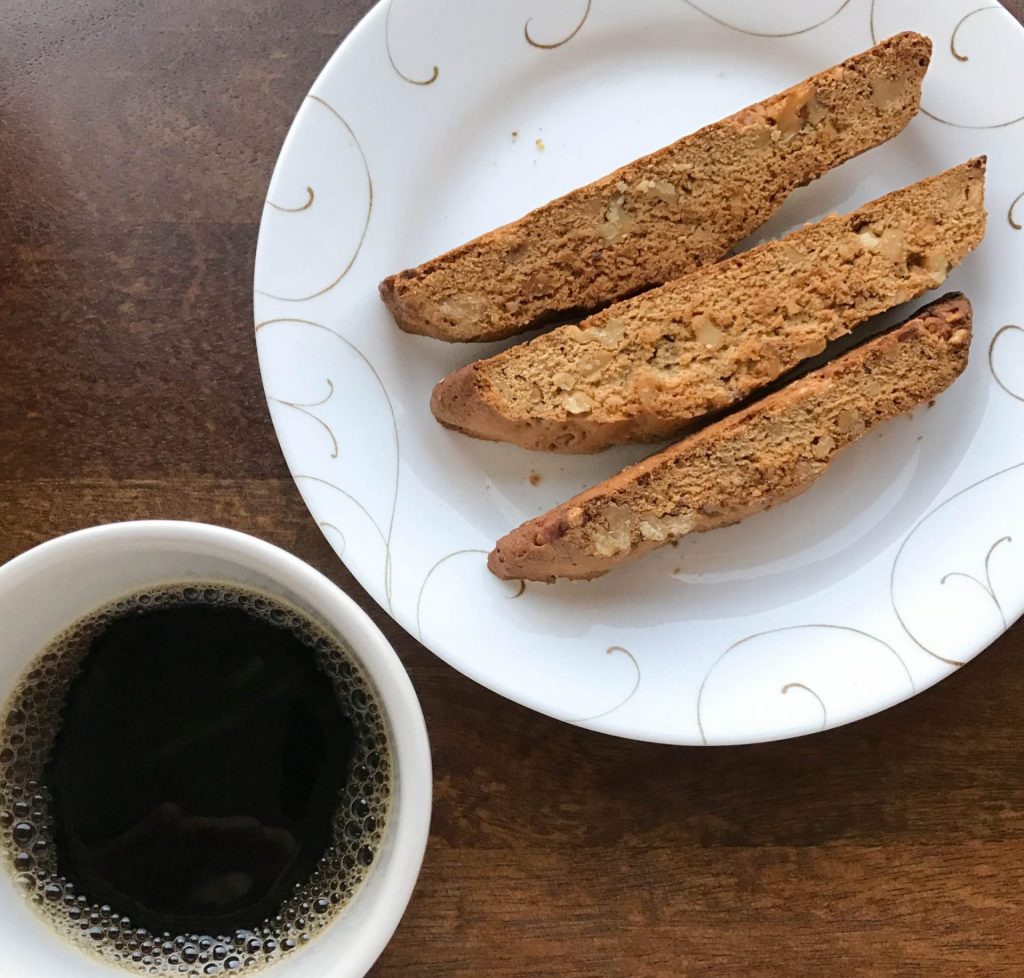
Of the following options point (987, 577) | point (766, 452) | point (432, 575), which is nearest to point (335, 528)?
point (432, 575)

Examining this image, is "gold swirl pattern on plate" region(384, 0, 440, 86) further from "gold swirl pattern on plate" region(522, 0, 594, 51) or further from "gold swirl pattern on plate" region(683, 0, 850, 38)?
"gold swirl pattern on plate" region(683, 0, 850, 38)

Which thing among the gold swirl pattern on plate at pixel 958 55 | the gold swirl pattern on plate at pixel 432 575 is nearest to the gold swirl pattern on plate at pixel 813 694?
the gold swirl pattern on plate at pixel 432 575

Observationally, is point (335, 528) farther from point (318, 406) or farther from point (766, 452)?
point (766, 452)

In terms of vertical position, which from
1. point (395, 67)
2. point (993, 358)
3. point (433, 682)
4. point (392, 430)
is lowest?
point (433, 682)

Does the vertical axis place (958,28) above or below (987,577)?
above

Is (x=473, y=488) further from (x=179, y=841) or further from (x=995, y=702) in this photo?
(x=995, y=702)

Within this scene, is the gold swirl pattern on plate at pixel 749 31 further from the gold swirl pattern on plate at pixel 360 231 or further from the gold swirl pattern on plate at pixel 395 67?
the gold swirl pattern on plate at pixel 360 231

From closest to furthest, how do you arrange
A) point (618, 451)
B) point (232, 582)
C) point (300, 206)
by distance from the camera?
point (232, 582) < point (300, 206) < point (618, 451)
